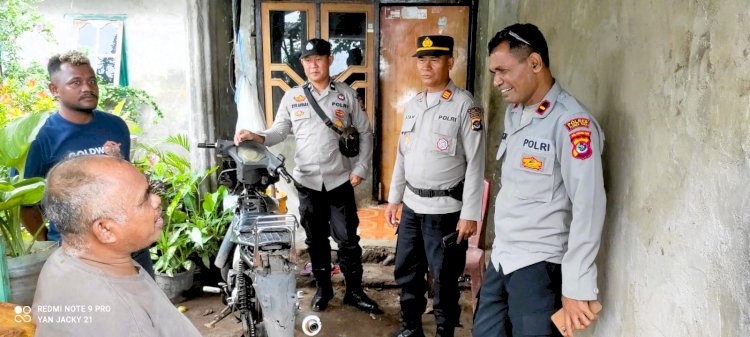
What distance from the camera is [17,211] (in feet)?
6.66

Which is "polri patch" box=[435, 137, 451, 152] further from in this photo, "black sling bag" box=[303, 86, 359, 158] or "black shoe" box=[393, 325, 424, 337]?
"black shoe" box=[393, 325, 424, 337]

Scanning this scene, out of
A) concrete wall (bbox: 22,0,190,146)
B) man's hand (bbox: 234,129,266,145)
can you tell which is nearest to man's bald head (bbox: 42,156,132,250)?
man's hand (bbox: 234,129,266,145)

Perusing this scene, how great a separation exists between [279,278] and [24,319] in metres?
1.09

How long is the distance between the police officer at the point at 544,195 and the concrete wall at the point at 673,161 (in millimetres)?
142

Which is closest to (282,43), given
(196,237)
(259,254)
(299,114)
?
(299,114)

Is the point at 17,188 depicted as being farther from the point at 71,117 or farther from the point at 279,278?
the point at 279,278

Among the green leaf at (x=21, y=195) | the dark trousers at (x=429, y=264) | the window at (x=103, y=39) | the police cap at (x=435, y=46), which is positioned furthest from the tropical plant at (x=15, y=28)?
the dark trousers at (x=429, y=264)

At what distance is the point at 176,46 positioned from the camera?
269 inches

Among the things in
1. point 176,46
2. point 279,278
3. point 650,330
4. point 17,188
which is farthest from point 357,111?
point 176,46

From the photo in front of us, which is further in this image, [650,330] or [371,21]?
[371,21]

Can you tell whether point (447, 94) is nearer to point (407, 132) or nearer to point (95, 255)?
point (407, 132)

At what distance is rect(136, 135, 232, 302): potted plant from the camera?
3674 millimetres

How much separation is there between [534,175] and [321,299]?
2187 mm

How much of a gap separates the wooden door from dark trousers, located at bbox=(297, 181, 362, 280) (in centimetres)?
212
